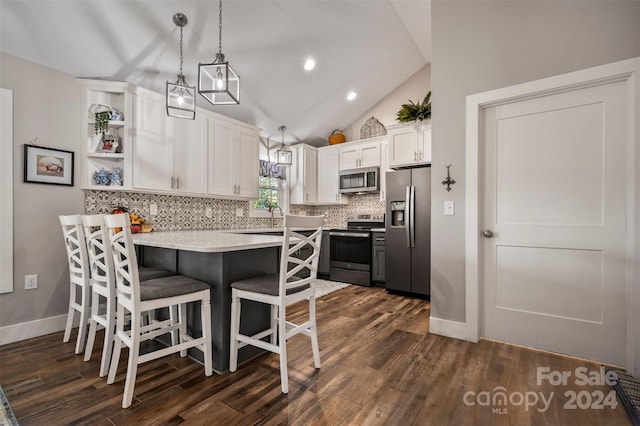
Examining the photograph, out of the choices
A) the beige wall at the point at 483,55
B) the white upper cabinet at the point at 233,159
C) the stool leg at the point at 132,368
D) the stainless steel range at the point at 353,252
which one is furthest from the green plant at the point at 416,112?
the stool leg at the point at 132,368

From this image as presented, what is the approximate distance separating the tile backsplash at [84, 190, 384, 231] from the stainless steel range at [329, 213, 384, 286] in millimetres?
419

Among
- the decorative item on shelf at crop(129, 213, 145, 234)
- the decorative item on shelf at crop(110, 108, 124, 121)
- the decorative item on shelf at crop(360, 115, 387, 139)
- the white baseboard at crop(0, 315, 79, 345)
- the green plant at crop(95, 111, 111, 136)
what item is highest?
the decorative item on shelf at crop(360, 115, 387, 139)

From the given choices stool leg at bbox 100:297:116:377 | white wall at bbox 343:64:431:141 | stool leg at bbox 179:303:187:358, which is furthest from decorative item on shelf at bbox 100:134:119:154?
white wall at bbox 343:64:431:141

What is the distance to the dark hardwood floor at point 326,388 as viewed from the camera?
4.92ft

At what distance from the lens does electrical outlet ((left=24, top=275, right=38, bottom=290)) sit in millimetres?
2514

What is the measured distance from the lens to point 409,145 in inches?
166

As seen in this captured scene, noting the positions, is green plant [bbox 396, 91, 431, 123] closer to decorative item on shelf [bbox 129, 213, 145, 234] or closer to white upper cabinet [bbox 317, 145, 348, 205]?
white upper cabinet [bbox 317, 145, 348, 205]

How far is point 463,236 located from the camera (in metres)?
2.49

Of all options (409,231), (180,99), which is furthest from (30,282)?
(409,231)

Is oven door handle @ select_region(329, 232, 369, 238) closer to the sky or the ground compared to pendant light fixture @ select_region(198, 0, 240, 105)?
closer to the ground

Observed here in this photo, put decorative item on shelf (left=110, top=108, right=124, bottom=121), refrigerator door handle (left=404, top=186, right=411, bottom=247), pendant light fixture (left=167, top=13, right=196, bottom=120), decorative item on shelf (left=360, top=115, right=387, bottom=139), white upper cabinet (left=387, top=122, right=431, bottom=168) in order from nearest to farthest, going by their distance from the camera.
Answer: pendant light fixture (left=167, top=13, right=196, bottom=120)
decorative item on shelf (left=110, top=108, right=124, bottom=121)
refrigerator door handle (left=404, top=186, right=411, bottom=247)
white upper cabinet (left=387, top=122, right=431, bottom=168)
decorative item on shelf (left=360, top=115, right=387, bottom=139)

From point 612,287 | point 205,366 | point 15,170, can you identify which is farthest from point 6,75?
point 612,287

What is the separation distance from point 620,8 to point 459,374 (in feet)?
8.77

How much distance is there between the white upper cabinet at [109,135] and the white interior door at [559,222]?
137 inches
